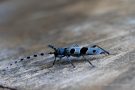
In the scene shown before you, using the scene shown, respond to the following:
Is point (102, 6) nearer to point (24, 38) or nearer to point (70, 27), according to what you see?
→ point (70, 27)

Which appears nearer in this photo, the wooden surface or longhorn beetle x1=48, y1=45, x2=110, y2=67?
the wooden surface

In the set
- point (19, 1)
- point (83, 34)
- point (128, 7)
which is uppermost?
point (19, 1)

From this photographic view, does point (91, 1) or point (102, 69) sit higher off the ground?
point (91, 1)

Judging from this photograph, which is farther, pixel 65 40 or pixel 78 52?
pixel 65 40

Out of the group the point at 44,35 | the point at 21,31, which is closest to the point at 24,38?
the point at 44,35

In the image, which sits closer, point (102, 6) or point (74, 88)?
point (74, 88)

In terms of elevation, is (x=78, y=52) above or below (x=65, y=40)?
below

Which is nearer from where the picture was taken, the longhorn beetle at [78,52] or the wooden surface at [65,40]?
the wooden surface at [65,40]

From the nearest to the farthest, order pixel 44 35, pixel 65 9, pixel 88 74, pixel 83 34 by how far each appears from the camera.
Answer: pixel 88 74 < pixel 83 34 < pixel 44 35 < pixel 65 9
